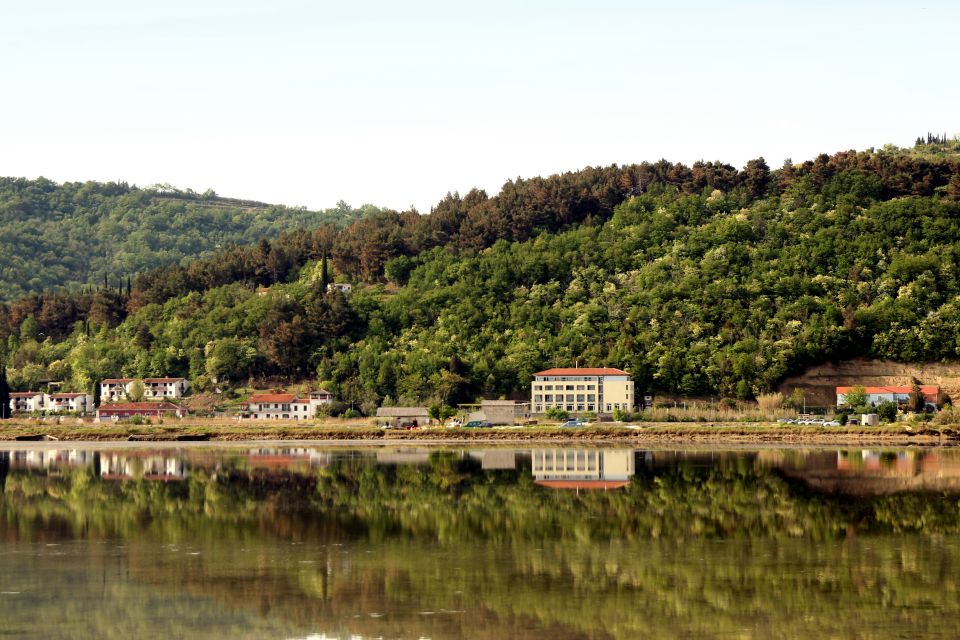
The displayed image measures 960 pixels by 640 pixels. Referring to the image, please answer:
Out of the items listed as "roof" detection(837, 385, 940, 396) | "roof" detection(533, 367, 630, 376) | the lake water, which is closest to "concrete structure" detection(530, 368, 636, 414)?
"roof" detection(533, 367, 630, 376)

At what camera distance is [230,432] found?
95.8 metres

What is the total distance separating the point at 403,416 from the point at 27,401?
4819 cm

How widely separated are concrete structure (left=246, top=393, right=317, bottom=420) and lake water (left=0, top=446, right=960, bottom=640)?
60.1m

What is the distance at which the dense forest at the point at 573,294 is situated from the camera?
395ft

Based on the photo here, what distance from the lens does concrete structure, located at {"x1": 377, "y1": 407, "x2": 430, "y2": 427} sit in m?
106

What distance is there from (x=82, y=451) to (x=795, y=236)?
269 feet

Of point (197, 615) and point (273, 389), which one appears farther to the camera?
point (273, 389)

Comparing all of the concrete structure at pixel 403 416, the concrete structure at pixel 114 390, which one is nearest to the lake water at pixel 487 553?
the concrete structure at pixel 403 416

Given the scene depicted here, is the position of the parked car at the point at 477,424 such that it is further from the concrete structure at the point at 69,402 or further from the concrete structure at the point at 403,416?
the concrete structure at the point at 69,402

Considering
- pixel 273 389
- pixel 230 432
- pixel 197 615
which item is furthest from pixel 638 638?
pixel 273 389

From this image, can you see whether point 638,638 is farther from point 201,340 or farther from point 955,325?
point 201,340

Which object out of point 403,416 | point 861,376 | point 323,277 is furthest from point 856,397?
point 323,277

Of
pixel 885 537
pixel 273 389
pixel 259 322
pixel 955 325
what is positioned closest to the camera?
pixel 885 537

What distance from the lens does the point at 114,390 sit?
13612 centimetres
